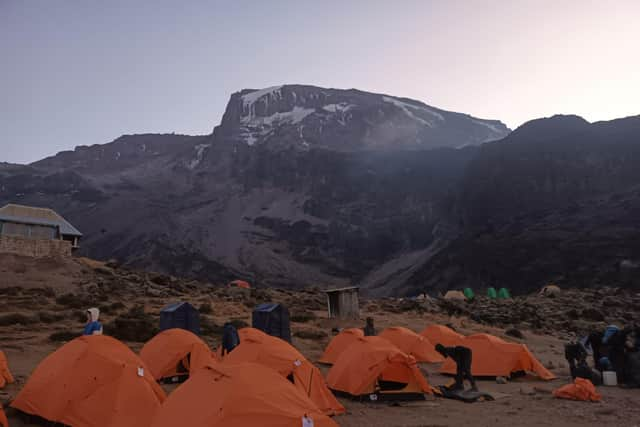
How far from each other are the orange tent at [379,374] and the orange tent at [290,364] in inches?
47.4

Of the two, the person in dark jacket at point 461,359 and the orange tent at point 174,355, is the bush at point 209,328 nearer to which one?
the orange tent at point 174,355

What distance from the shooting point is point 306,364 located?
10.1m

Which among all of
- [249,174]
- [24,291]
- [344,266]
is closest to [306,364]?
[24,291]

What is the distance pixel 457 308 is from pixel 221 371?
A: 30.7 metres

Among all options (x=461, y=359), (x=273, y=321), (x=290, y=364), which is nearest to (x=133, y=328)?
(x=273, y=321)

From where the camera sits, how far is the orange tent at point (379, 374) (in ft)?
36.0

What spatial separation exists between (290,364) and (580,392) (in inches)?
250

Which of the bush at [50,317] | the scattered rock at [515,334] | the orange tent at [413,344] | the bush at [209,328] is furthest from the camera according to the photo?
the scattered rock at [515,334]

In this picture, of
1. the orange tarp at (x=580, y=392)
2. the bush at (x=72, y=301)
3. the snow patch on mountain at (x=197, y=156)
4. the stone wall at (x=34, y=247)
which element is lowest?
the orange tarp at (x=580, y=392)

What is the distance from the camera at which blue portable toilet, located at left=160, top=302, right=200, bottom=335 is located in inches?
653

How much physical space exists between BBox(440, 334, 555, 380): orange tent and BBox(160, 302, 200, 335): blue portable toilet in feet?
29.3

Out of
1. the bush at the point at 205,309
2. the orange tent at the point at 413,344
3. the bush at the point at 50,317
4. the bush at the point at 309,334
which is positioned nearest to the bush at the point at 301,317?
the bush at the point at 309,334

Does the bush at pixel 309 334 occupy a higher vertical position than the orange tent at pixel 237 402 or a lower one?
lower

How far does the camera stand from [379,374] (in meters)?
11.0
